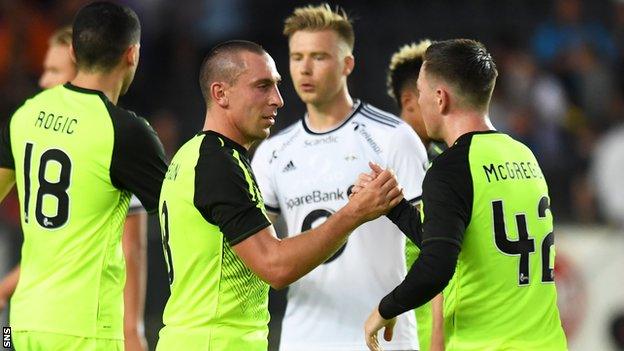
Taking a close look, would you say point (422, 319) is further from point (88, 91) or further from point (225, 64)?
point (88, 91)

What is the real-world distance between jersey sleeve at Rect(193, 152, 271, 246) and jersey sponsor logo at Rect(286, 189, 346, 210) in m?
1.45

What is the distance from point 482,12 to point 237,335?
1012cm

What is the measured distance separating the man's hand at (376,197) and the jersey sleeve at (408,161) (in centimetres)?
116

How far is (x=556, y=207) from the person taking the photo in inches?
473

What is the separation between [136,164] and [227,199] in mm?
905

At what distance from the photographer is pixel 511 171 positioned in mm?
5246

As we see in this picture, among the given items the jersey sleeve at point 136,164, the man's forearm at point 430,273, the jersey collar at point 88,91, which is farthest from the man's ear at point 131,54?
the man's forearm at point 430,273

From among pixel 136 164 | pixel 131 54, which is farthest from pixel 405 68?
pixel 136 164

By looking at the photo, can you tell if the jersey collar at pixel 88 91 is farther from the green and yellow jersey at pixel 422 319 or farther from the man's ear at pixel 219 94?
the green and yellow jersey at pixel 422 319

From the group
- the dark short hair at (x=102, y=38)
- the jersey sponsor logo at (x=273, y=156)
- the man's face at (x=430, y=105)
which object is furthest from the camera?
the jersey sponsor logo at (x=273, y=156)

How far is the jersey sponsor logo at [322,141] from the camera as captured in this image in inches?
274

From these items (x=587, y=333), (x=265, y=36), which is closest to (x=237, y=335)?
(x=587, y=333)

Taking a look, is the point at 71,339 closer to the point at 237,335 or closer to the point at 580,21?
the point at 237,335

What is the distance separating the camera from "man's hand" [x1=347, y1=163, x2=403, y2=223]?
5363 millimetres
